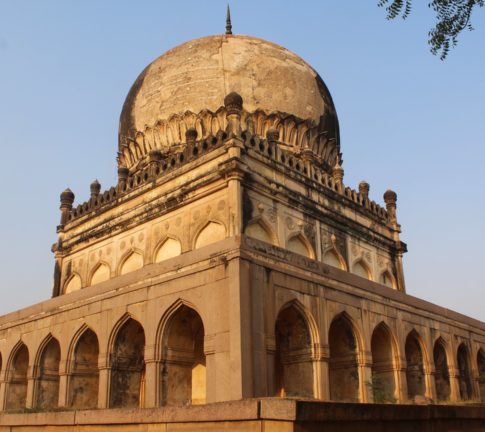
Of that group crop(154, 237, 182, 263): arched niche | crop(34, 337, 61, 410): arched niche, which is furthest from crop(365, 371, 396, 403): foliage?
crop(34, 337, 61, 410): arched niche

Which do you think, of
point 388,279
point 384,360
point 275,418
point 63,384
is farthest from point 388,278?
point 275,418

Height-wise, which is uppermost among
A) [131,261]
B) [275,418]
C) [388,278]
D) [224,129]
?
[224,129]

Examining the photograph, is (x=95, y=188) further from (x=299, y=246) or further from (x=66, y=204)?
(x=299, y=246)

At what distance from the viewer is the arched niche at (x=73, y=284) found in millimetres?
15258

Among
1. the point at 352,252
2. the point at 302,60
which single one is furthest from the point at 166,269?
the point at 302,60

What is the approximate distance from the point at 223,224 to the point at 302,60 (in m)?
8.64

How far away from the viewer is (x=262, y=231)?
12.4m

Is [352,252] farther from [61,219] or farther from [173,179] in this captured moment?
[61,219]

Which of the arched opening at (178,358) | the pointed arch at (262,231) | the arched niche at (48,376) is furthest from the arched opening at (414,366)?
the arched niche at (48,376)

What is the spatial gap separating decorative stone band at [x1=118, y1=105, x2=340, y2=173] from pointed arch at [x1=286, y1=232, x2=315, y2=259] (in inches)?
Answer: 124

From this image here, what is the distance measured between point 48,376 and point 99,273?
3161 millimetres

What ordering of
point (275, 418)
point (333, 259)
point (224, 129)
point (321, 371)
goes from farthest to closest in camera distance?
point (224, 129) < point (333, 259) < point (321, 371) < point (275, 418)

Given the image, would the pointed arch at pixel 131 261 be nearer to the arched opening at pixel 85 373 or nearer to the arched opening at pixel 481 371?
the arched opening at pixel 85 373

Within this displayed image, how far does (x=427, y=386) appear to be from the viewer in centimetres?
1274
